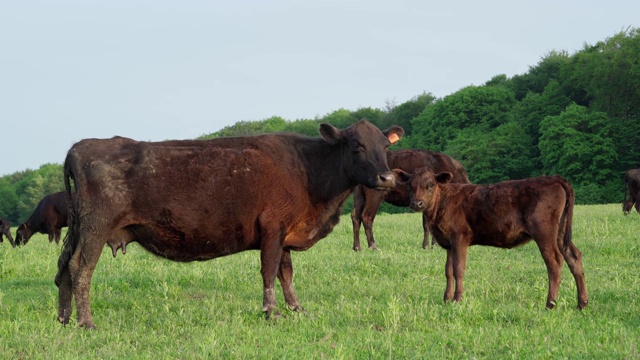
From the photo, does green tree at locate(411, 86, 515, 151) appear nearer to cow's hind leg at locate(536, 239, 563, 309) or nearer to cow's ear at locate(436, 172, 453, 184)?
cow's ear at locate(436, 172, 453, 184)

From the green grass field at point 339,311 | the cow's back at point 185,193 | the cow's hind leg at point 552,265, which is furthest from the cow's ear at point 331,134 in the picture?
the cow's hind leg at point 552,265

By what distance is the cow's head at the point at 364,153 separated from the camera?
30.9 feet

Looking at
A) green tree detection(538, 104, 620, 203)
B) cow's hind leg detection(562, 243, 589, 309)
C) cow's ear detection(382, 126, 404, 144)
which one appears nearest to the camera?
cow's hind leg detection(562, 243, 589, 309)

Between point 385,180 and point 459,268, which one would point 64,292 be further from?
point 459,268

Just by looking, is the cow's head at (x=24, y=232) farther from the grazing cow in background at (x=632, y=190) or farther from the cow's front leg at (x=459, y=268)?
the cow's front leg at (x=459, y=268)

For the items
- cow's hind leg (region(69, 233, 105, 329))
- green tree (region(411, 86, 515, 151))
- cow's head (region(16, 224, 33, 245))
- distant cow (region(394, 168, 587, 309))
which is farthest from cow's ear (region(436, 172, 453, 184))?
green tree (region(411, 86, 515, 151))

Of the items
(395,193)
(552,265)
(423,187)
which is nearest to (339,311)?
(423,187)

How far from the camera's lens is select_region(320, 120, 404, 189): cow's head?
9422 millimetres

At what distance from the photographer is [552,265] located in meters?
Answer: 9.52

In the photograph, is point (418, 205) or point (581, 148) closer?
point (418, 205)

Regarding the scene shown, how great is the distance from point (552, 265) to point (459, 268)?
3.86 feet

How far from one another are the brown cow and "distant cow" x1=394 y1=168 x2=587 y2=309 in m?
1.41

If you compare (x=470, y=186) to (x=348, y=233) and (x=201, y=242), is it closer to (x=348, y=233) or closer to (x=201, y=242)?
(x=201, y=242)

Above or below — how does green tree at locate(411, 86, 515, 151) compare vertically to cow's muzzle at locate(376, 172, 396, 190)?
above
